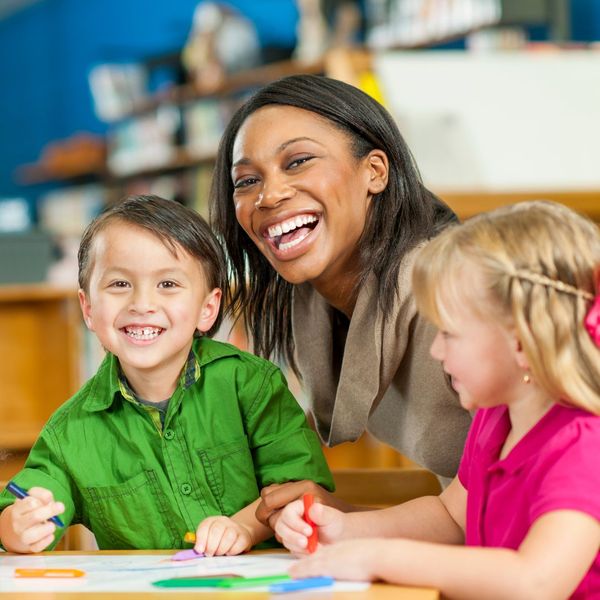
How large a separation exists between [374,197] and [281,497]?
0.46 meters

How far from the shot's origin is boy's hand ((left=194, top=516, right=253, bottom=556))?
3.77ft

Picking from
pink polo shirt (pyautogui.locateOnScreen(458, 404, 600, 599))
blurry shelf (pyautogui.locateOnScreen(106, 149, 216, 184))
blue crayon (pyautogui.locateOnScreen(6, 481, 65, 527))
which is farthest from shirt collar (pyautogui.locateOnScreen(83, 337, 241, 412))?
blurry shelf (pyautogui.locateOnScreen(106, 149, 216, 184))

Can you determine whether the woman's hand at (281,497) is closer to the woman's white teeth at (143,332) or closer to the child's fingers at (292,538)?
the child's fingers at (292,538)

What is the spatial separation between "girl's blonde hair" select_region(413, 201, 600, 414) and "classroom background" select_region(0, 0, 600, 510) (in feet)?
2.22

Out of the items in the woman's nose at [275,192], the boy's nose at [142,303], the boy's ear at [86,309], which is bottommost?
the boy's ear at [86,309]

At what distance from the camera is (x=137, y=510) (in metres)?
1.32

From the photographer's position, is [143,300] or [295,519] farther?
[143,300]

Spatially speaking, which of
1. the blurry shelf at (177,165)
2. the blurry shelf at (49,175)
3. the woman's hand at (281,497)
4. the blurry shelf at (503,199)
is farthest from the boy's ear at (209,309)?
the blurry shelf at (49,175)

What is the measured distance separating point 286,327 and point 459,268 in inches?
24.9

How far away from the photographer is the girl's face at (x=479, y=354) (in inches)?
40.6

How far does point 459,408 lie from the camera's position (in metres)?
1.50

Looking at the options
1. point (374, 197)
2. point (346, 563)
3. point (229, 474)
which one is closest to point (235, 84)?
point (374, 197)

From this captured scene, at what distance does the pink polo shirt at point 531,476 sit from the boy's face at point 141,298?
38 centimetres

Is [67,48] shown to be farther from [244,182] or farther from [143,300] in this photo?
[143,300]
